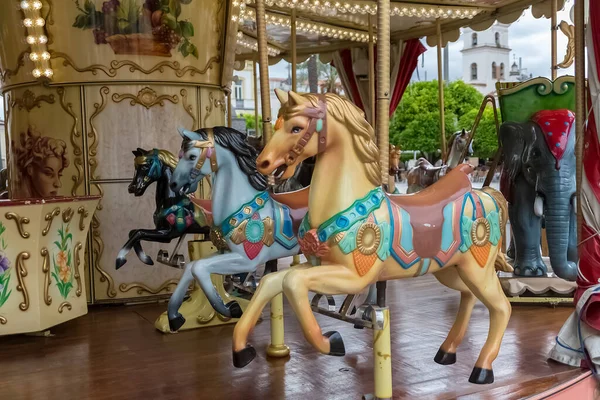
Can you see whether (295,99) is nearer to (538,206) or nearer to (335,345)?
(335,345)

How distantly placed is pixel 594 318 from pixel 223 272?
1.77 meters

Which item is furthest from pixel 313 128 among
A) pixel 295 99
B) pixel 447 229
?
pixel 447 229

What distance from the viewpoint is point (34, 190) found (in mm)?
4805

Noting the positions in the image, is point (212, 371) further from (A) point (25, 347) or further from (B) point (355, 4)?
(B) point (355, 4)

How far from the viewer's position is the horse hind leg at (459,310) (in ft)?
9.10

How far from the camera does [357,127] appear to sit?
2.22 m

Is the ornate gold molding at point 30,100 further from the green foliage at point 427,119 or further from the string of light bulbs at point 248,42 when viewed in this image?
the green foliage at point 427,119

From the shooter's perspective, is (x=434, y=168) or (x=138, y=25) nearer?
(x=138, y=25)

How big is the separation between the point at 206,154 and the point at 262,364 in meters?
1.09

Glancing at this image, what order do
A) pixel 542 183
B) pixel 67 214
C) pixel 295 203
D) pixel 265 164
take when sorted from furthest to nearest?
pixel 542 183
pixel 67 214
pixel 295 203
pixel 265 164

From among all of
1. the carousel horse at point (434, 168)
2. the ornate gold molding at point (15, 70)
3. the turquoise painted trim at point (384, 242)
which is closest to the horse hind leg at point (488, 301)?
the turquoise painted trim at point (384, 242)

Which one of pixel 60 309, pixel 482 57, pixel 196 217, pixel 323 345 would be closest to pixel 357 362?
pixel 323 345

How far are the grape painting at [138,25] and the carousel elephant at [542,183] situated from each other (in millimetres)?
2570

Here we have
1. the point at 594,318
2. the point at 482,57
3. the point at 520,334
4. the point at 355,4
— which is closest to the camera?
the point at 594,318
